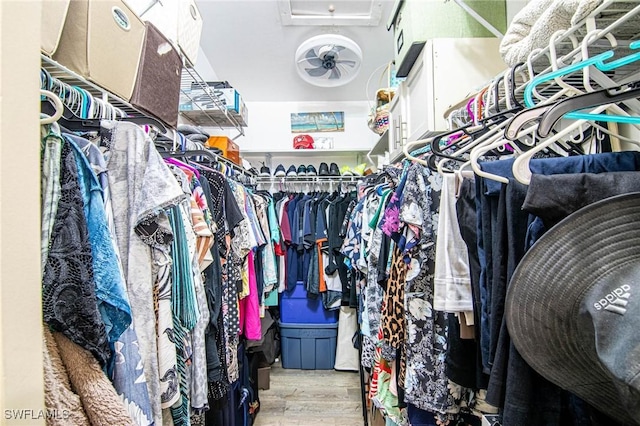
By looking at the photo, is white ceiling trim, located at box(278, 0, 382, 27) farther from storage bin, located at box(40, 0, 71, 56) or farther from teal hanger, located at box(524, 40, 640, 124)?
teal hanger, located at box(524, 40, 640, 124)

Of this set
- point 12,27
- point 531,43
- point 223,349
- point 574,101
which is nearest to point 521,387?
point 574,101

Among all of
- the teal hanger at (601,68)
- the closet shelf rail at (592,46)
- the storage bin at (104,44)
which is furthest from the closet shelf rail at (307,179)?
the teal hanger at (601,68)

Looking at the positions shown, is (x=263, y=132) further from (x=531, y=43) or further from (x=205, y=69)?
(x=531, y=43)

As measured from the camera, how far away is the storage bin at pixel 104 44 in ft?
2.75

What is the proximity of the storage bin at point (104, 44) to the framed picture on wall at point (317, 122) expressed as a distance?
2.42m

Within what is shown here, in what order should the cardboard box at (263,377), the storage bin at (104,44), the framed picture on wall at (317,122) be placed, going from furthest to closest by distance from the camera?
the framed picture on wall at (317,122) < the cardboard box at (263,377) < the storage bin at (104,44)

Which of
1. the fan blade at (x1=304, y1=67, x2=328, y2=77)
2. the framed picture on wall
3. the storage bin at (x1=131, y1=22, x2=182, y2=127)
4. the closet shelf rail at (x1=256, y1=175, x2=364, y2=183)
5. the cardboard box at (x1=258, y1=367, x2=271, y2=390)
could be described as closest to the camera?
the storage bin at (x1=131, y1=22, x2=182, y2=127)

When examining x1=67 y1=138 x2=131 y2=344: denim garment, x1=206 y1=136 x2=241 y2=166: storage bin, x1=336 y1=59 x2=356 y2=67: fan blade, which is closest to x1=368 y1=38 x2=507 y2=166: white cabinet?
x1=336 y1=59 x2=356 y2=67: fan blade

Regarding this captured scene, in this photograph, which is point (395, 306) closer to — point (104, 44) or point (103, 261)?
point (103, 261)

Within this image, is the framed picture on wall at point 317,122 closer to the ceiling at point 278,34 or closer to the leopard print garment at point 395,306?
the ceiling at point 278,34

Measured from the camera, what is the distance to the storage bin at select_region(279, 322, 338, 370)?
9.32 feet

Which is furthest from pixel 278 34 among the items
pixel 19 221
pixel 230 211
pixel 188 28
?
pixel 19 221

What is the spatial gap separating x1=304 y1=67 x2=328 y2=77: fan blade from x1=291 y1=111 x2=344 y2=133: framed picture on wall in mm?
1192

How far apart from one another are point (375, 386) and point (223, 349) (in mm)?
789
